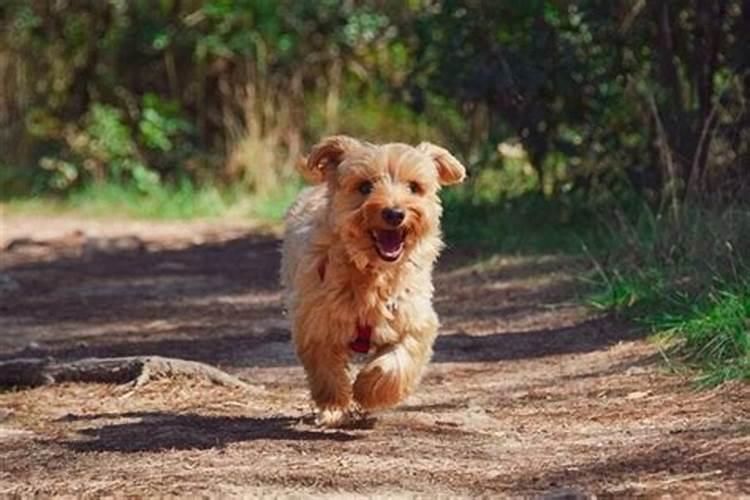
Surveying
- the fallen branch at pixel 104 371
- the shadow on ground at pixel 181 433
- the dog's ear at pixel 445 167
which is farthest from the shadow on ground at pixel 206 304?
the dog's ear at pixel 445 167

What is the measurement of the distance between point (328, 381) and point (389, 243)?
1.84 ft

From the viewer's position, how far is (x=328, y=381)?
7.25m

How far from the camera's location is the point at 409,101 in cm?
1438

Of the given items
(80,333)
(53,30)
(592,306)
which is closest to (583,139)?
(592,306)

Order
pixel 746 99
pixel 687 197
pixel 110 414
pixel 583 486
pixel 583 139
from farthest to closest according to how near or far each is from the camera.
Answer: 1. pixel 583 139
2. pixel 746 99
3. pixel 687 197
4. pixel 110 414
5. pixel 583 486

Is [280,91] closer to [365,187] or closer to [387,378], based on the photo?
[365,187]

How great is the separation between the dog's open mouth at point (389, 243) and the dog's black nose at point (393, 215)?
3.9 inches

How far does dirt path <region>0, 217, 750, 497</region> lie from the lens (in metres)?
6.19

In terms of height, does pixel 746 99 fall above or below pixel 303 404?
above

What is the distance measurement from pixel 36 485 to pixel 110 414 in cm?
151

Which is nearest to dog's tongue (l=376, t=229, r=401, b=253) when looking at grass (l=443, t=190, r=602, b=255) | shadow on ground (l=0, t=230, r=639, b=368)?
shadow on ground (l=0, t=230, r=639, b=368)

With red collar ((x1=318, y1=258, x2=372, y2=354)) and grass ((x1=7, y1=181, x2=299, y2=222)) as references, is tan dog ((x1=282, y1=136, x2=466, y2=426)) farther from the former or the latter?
grass ((x1=7, y1=181, x2=299, y2=222))

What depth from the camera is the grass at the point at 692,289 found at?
7892 mm

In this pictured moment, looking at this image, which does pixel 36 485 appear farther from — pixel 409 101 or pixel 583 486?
pixel 409 101
